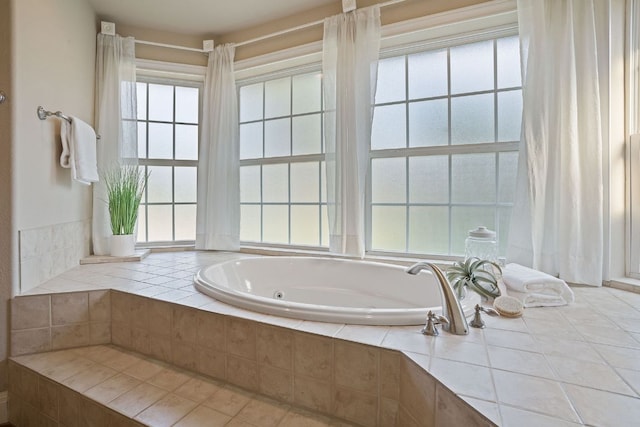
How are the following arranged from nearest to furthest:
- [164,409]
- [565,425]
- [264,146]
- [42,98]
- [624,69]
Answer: [565,425], [164,409], [624,69], [42,98], [264,146]

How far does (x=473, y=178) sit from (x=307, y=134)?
138 cm

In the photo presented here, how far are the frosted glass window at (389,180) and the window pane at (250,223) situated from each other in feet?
3.73

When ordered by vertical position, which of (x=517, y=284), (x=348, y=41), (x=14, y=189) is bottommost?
(x=517, y=284)

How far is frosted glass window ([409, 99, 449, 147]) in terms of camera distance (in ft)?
6.99

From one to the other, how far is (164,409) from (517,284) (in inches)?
64.2

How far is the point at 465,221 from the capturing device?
2.08 m

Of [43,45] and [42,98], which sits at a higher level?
[43,45]

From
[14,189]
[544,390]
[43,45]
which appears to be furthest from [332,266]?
[43,45]

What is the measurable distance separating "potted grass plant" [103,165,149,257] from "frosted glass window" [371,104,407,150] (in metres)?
1.99

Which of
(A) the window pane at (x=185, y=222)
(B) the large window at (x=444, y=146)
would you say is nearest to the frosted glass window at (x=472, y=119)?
(B) the large window at (x=444, y=146)

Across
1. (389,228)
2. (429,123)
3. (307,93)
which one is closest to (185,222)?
(307,93)

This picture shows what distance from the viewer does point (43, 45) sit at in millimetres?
1748

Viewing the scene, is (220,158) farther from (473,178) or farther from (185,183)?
(473,178)

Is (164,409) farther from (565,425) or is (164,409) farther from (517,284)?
(517,284)
